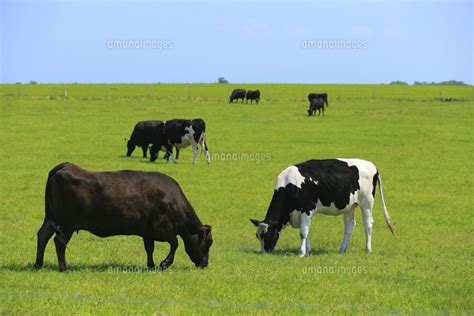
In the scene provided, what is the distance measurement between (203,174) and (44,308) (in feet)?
70.1

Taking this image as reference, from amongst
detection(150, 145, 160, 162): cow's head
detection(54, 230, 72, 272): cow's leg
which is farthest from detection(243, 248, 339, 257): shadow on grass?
detection(150, 145, 160, 162): cow's head

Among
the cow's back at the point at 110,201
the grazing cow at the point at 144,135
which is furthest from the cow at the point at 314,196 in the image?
the grazing cow at the point at 144,135

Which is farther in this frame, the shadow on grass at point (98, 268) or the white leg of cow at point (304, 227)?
the white leg of cow at point (304, 227)

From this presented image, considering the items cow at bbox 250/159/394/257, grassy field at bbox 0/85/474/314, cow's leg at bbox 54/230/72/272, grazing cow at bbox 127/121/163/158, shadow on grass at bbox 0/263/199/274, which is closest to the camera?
grassy field at bbox 0/85/474/314

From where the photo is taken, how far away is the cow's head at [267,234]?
646 inches

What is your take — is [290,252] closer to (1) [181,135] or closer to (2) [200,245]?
(2) [200,245]

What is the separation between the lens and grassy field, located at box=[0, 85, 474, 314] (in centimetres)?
1120

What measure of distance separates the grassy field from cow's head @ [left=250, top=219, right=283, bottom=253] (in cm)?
28

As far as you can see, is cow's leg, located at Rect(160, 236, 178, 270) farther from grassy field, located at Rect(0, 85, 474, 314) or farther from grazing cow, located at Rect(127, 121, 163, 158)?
grazing cow, located at Rect(127, 121, 163, 158)

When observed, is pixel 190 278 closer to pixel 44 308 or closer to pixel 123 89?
pixel 44 308

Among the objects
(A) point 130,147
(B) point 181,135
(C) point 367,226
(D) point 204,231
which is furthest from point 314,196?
(A) point 130,147

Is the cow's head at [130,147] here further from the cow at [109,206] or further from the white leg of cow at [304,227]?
the cow at [109,206]

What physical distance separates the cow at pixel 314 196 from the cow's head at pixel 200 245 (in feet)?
8.67

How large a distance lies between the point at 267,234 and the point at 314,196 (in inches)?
53.9
